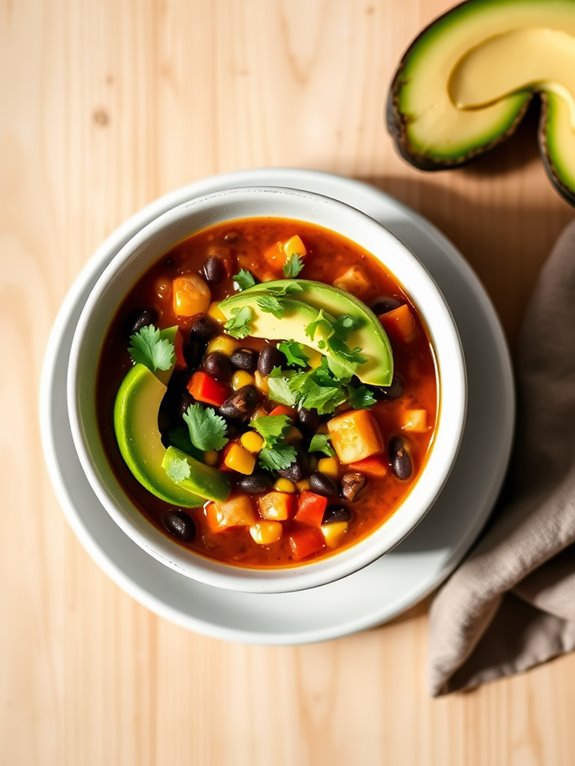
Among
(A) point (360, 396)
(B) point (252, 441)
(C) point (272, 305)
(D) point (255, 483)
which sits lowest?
(D) point (255, 483)

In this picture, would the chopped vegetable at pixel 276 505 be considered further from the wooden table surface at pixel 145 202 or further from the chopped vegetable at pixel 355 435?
the wooden table surface at pixel 145 202

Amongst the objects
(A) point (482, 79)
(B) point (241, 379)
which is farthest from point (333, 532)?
(A) point (482, 79)

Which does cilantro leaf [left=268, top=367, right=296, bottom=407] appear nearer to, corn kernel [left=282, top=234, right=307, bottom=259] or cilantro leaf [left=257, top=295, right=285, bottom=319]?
cilantro leaf [left=257, top=295, right=285, bottom=319]

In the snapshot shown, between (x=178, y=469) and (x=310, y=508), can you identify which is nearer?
(x=178, y=469)

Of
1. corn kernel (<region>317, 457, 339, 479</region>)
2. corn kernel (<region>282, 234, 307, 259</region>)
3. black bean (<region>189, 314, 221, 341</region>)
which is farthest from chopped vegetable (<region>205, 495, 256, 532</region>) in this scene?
corn kernel (<region>282, 234, 307, 259</region>)

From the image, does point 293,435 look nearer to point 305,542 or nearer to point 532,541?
point 305,542

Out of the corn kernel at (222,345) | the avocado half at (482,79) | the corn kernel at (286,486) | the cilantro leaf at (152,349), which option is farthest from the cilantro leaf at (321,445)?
the avocado half at (482,79)

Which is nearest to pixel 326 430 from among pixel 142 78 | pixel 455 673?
pixel 455 673
